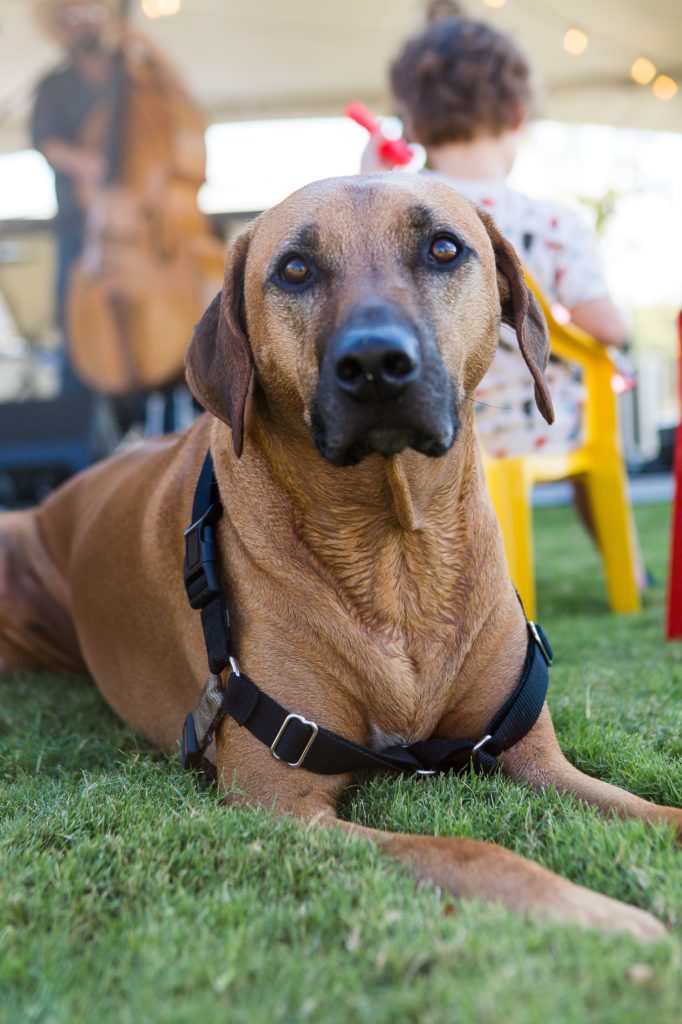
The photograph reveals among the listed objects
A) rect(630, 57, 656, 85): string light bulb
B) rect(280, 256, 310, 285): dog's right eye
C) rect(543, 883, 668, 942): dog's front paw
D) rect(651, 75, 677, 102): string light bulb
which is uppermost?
rect(280, 256, 310, 285): dog's right eye

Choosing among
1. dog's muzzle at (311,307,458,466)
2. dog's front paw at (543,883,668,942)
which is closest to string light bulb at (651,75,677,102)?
dog's muzzle at (311,307,458,466)

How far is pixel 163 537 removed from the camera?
252 centimetres

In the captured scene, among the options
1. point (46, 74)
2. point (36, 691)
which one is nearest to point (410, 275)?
point (36, 691)

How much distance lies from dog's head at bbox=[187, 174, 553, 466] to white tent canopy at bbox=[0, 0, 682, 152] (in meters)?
8.26

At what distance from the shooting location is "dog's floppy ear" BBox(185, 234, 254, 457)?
2.07 m

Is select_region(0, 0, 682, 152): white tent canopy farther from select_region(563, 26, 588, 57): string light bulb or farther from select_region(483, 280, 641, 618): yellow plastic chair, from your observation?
select_region(483, 280, 641, 618): yellow plastic chair

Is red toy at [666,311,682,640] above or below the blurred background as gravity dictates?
below

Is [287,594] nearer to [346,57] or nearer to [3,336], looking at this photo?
[3,336]

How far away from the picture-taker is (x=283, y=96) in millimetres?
10258

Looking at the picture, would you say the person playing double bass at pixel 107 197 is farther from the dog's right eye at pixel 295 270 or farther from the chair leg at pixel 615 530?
the dog's right eye at pixel 295 270

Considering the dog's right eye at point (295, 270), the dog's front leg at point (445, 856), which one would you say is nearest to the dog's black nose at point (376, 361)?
the dog's right eye at point (295, 270)

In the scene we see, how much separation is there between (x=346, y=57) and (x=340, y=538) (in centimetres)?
928

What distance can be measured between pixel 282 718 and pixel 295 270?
889mm

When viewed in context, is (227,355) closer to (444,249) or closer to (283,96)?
(444,249)
